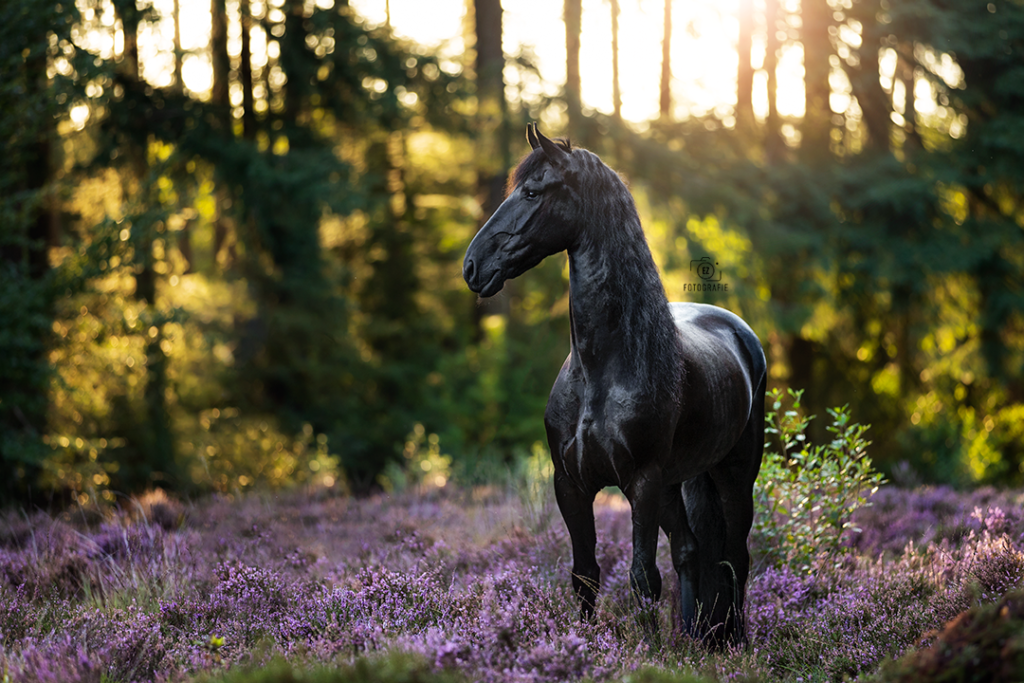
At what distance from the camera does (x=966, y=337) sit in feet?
50.2

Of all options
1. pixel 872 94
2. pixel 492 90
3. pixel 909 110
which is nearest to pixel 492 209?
pixel 492 90

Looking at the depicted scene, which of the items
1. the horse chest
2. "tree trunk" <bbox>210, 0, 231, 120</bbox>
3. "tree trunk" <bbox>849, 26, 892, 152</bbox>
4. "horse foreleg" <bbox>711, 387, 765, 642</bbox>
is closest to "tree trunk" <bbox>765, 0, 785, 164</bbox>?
"tree trunk" <bbox>849, 26, 892, 152</bbox>

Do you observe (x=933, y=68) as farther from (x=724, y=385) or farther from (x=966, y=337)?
(x=724, y=385)

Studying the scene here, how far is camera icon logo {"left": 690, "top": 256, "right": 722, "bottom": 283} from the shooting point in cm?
1273

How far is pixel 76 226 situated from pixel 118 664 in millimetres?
12455

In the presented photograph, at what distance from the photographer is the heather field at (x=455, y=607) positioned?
9.61 feet

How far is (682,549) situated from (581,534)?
32.3 inches

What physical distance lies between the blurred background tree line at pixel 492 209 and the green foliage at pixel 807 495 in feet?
23.6

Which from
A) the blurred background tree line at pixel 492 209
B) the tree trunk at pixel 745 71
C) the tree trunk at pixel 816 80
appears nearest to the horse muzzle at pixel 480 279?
the blurred background tree line at pixel 492 209

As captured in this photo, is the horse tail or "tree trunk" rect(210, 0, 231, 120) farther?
"tree trunk" rect(210, 0, 231, 120)

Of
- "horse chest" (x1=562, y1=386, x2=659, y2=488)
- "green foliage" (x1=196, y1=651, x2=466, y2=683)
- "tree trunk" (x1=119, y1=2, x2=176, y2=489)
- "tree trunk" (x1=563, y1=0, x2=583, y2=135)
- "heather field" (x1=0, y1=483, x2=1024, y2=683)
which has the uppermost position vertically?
"tree trunk" (x1=563, y1=0, x2=583, y2=135)

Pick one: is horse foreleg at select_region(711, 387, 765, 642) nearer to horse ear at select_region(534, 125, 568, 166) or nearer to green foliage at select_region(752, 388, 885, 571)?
green foliage at select_region(752, 388, 885, 571)

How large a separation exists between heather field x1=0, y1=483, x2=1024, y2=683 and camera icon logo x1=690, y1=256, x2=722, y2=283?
6806mm

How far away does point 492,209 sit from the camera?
1572 cm
